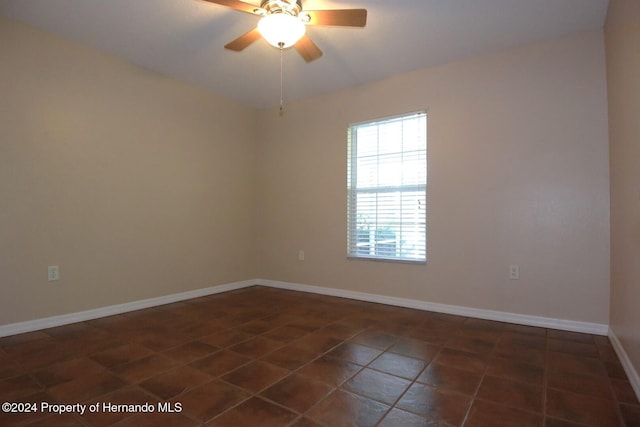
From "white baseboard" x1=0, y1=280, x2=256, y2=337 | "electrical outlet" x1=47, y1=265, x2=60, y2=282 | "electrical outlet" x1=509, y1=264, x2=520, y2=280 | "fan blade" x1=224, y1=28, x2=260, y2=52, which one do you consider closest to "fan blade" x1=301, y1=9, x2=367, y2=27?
"fan blade" x1=224, y1=28, x2=260, y2=52

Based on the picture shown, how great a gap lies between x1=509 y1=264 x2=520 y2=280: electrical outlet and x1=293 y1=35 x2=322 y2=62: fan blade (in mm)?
2401

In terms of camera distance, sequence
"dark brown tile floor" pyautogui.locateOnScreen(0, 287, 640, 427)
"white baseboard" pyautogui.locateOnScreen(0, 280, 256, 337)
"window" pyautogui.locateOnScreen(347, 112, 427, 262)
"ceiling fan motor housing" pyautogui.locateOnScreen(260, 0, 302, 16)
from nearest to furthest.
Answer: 1. "dark brown tile floor" pyautogui.locateOnScreen(0, 287, 640, 427)
2. "ceiling fan motor housing" pyautogui.locateOnScreen(260, 0, 302, 16)
3. "white baseboard" pyautogui.locateOnScreen(0, 280, 256, 337)
4. "window" pyautogui.locateOnScreen(347, 112, 427, 262)

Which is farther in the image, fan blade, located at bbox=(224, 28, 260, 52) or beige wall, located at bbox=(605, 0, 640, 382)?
fan blade, located at bbox=(224, 28, 260, 52)

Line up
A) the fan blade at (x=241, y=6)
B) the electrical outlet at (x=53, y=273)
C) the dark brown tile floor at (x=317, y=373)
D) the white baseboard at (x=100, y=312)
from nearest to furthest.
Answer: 1. the dark brown tile floor at (x=317, y=373)
2. the fan blade at (x=241, y=6)
3. the white baseboard at (x=100, y=312)
4. the electrical outlet at (x=53, y=273)

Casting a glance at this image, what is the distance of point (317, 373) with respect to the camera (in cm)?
200

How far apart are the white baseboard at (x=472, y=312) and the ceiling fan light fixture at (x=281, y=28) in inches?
103

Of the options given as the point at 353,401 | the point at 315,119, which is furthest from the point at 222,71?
the point at 353,401

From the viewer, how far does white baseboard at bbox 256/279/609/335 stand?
267cm

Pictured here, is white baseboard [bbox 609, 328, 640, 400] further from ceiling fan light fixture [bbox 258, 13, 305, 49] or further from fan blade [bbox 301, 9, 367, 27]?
ceiling fan light fixture [bbox 258, 13, 305, 49]

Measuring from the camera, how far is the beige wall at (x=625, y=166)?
181cm

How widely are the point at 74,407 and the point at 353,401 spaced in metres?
1.35

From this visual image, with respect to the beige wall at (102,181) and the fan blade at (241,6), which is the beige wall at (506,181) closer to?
the beige wall at (102,181)

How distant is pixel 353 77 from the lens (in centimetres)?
361

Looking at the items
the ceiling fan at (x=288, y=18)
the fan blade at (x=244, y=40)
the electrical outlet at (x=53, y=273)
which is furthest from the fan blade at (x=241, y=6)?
the electrical outlet at (x=53, y=273)
